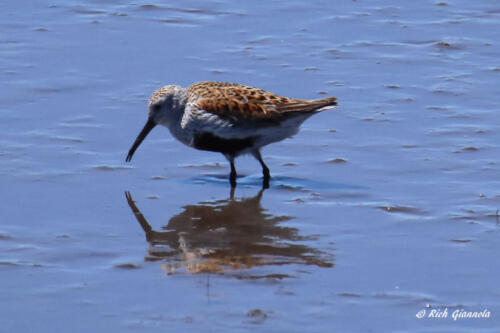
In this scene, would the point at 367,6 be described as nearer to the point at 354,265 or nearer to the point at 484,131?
the point at 484,131

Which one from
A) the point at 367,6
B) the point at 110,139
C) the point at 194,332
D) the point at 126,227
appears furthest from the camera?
the point at 367,6

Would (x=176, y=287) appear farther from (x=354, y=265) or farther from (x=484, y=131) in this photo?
(x=484, y=131)

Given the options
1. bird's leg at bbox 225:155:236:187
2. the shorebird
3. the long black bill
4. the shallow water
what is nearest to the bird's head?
the long black bill

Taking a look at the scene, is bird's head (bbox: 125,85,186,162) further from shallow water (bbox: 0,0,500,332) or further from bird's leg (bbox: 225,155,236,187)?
bird's leg (bbox: 225,155,236,187)

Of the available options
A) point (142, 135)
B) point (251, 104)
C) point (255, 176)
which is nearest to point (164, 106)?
point (142, 135)

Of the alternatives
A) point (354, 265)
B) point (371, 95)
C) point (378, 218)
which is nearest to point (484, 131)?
point (371, 95)

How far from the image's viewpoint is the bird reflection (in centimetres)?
946

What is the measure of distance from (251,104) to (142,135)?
3.96 feet

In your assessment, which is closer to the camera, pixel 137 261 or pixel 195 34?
pixel 137 261

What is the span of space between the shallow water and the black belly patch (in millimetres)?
343

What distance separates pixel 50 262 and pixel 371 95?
18.3 feet

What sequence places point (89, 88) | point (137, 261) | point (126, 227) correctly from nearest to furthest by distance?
point (137, 261) < point (126, 227) < point (89, 88)

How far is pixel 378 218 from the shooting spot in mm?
10516

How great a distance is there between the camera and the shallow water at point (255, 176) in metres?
8.64
